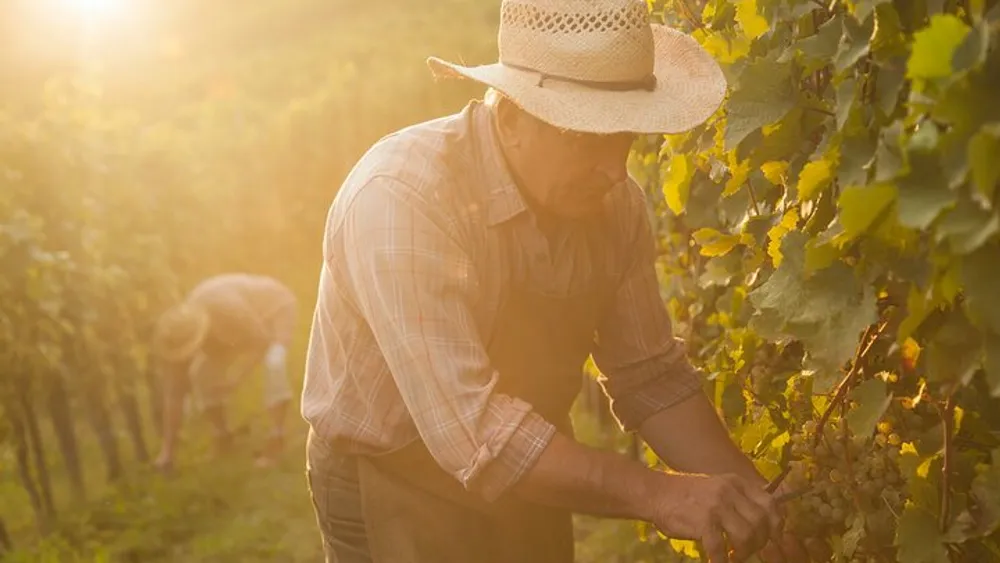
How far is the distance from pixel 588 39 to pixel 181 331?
26.9 feet

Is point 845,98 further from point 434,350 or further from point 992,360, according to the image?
point 434,350

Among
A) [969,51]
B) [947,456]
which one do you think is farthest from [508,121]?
[969,51]

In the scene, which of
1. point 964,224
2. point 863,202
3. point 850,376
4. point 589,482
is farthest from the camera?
point 589,482

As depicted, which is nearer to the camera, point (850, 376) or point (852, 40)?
point (852, 40)

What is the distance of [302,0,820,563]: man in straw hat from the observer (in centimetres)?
276

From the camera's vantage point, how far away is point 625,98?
2.83m

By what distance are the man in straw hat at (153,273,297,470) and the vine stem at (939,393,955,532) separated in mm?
8435

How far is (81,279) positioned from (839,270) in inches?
354

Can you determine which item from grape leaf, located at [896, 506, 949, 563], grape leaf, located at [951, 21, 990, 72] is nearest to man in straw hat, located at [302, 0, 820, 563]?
grape leaf, located at [896, 506, 949, 563]

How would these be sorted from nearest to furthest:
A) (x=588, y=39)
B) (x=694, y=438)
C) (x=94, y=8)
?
(x=588, y=39) → (x=694, y=438) → (x=94, y=8)

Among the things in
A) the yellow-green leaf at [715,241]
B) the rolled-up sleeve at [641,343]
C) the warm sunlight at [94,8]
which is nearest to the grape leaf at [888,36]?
the yellow-green leaf at [715,241]

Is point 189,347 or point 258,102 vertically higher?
point 189,347

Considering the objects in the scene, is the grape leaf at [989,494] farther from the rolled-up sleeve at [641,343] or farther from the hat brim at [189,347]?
the hat brim at [189,347]

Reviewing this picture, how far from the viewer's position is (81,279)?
10.2m
